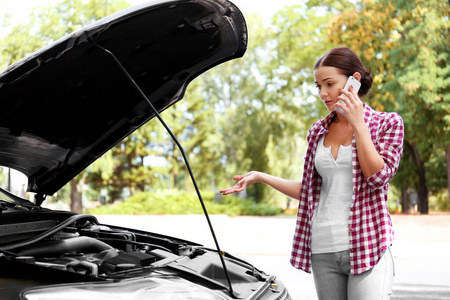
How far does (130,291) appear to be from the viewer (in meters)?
1.99

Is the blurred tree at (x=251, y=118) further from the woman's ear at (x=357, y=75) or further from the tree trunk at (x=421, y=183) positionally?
the woman's ear at (x=357, y=75)

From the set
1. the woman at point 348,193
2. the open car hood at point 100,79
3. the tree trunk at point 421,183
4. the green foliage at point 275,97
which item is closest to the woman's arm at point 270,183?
the woman at point 348,193

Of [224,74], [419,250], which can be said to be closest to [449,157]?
[419,250]

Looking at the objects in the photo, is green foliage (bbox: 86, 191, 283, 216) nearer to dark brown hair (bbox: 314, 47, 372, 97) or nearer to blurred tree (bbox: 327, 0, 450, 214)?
blurred tree (bbox: 327, 0, 450, 214)

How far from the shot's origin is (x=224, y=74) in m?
30.7

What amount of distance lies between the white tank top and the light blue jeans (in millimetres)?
44

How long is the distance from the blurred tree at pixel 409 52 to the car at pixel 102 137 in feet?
47.2

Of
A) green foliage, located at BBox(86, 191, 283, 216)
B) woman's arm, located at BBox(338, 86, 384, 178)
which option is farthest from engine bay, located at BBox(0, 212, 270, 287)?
green foliage, located at BBox(86, 191, 283, 216)

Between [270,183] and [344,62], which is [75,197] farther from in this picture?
[344,62]

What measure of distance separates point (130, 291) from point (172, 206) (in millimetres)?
21239

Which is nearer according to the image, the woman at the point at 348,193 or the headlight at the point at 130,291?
the headlight at the point at 130,291

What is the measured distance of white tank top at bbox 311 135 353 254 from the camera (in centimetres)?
228

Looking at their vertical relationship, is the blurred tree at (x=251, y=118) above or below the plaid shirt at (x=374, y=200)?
above

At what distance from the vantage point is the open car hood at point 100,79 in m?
2.22
